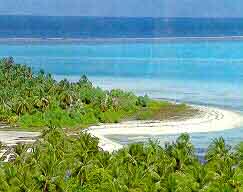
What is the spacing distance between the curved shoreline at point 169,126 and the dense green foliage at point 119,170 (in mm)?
28966

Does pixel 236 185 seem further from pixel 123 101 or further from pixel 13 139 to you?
pixel 123 101

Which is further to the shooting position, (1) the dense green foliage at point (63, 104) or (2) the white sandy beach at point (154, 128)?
(1) the dense green foliage at point (63, 104)

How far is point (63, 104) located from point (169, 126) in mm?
13808

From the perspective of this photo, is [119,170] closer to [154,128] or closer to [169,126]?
[154,128]

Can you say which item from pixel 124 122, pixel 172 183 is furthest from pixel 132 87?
pixel 172 183

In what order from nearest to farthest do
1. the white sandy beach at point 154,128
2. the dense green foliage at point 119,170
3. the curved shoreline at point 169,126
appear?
the dense green foliage at point 119,170 < the white sandy beach at point 154,128 < the curved shoreline at point 169,126

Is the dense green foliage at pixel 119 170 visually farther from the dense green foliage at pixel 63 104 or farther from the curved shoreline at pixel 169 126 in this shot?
the dense green foliage at pixel 63 104

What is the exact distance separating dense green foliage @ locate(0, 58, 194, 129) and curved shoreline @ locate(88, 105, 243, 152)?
11.2 feet

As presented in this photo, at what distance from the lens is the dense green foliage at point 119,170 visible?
57844 mm

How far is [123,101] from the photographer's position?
406 ft

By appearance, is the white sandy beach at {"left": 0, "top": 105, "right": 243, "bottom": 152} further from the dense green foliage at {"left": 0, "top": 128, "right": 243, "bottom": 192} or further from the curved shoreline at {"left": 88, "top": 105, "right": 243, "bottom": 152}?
the dense green foliage at {"left": 0, "top": 128, "right": 243, "bottom": 192}

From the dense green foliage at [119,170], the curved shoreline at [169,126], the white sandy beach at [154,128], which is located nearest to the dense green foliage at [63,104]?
the curved shoreline at [169,126]

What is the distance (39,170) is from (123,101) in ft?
209

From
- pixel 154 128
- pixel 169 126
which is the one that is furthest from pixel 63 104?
pixel 169 126
